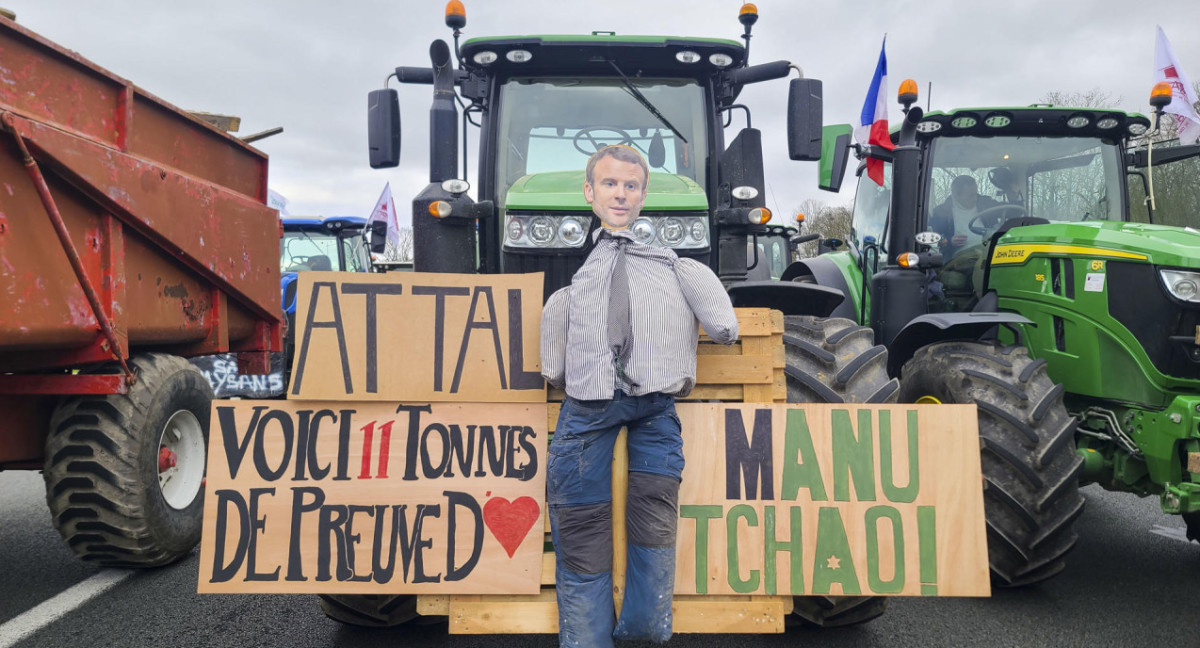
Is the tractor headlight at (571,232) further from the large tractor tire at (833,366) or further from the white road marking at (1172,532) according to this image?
the white road marking at (1172,532)

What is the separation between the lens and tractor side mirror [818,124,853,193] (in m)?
4.78

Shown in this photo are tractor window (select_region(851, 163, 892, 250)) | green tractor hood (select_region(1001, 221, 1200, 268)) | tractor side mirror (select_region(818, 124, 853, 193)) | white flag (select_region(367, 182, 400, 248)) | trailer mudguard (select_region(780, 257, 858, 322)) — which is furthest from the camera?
white flag (select_region(367, 182, 400, 248))

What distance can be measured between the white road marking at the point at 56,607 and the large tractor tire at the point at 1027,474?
441 centimetres

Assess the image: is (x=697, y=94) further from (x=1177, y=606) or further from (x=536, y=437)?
(x=1177, y=606)

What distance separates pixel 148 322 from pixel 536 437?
2.80 metres

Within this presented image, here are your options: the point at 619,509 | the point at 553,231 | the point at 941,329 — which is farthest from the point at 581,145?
the point at 619,509

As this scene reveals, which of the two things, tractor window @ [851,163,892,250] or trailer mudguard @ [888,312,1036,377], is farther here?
tractor window @ [851,163,892,250]

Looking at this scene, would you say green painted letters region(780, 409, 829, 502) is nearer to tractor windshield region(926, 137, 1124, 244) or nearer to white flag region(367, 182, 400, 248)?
tractor windshield region(926, 137, 1124, 244)

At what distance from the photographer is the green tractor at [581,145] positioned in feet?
12.9

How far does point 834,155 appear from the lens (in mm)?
4883

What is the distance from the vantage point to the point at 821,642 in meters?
3.42

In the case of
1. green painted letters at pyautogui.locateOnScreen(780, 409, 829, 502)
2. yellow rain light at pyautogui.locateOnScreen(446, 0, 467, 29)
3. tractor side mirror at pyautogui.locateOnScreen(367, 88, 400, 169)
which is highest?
yellow rain light at pyautogui.locateOnScreen(446, 0, 467, 29)

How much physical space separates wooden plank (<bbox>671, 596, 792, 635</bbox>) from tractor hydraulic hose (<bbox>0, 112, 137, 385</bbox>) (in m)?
3.04

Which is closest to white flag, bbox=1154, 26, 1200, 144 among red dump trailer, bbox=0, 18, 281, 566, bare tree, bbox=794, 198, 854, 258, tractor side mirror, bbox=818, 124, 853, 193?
tractor side mirror, bbox=818, 124, 853, 193
